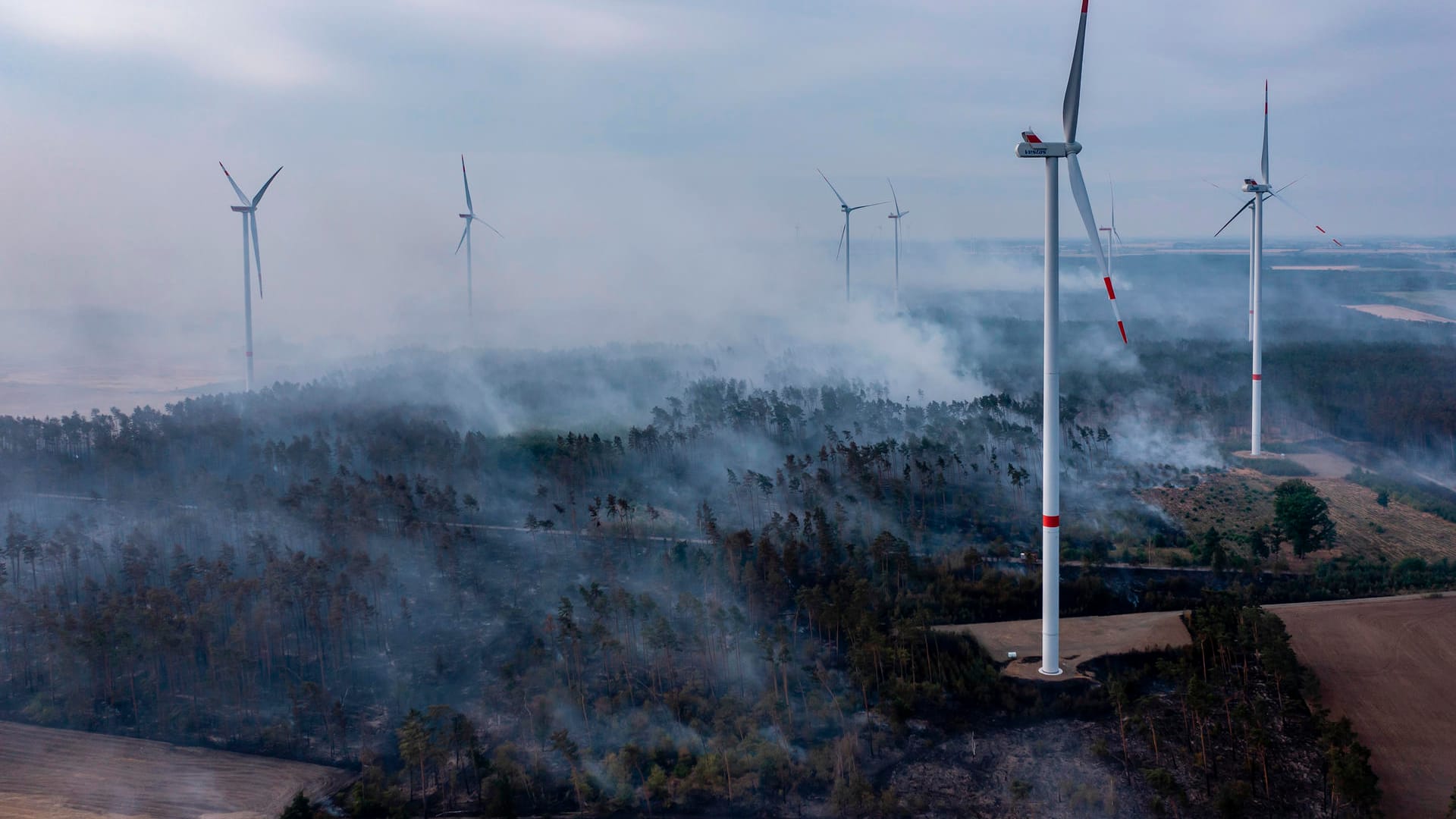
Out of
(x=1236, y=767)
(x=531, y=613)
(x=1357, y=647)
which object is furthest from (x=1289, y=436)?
(x=531, y=613)

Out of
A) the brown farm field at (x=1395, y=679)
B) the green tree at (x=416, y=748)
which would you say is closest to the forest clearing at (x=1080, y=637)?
the brown farm field at (x=1395, y=679)

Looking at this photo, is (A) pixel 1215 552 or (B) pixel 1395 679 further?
(A) pixel 1215 552

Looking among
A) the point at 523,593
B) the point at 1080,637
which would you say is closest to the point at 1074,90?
the point at 1080,637

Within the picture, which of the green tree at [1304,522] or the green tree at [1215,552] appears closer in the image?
the green tree at [1215,552]

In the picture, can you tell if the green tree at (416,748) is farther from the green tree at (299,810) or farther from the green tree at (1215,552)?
the green tree at (1215,552)

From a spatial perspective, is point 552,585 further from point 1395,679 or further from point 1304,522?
point 1304,522

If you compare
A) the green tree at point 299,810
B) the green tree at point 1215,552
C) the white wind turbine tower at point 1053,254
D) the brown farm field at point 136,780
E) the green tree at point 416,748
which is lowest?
the brown farm field at point 136,780
